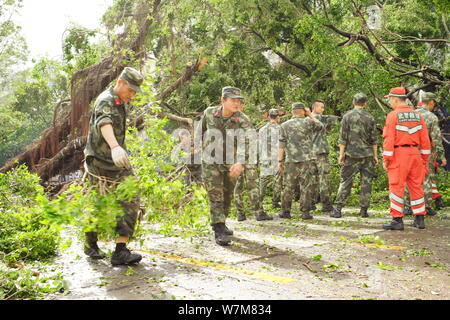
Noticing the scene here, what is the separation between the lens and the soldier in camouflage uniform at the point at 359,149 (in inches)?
352

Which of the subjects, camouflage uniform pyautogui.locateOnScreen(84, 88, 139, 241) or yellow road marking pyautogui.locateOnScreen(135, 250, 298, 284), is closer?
yellow road marking pyautogui.locateOnScreen(135, 250, 298, 284)

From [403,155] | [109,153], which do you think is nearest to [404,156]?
[403,155]

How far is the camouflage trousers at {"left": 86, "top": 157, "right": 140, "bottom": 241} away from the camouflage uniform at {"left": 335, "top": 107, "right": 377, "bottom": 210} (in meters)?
5.08

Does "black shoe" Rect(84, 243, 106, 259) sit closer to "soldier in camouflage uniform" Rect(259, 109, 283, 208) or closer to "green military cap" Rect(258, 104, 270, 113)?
"soldier in camouflage uniform" Rect(259, 109, 283, 208)

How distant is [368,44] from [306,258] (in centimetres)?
745

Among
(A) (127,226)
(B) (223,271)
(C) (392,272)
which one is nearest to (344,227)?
(C) (392,272)

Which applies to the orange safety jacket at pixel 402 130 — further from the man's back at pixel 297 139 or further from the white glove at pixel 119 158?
the white glove at pixel 119 158

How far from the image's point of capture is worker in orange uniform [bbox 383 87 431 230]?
7227mm

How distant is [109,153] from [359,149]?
212 inches

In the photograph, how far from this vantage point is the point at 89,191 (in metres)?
4.58

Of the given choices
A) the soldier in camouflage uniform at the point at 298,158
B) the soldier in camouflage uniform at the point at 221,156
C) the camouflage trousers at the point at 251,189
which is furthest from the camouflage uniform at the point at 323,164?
the soldier in camouflage uniform at the point at 221,156

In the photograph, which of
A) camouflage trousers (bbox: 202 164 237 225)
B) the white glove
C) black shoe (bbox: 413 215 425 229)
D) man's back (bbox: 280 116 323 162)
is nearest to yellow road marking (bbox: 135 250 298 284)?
camouflage trousers (bbox: 202 164 237 225)

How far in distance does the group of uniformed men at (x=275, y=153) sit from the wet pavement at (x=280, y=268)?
14.7 inches

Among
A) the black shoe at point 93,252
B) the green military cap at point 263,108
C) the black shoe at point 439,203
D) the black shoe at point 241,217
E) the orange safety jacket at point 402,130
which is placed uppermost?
the green military cap at point 263,108
